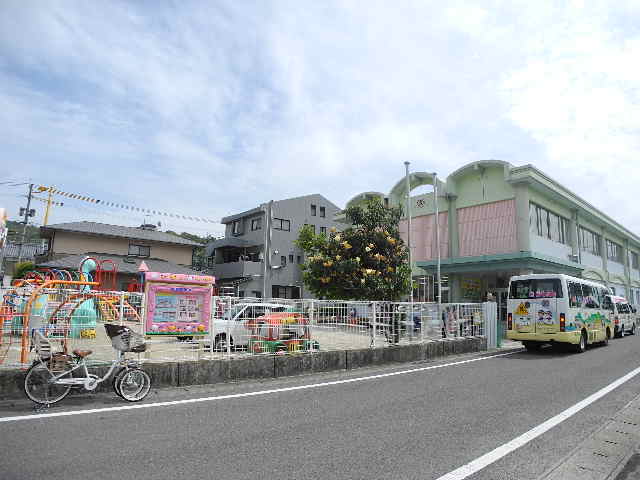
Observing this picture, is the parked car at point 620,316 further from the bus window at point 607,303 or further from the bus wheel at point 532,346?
the bus wheel at point 532,346

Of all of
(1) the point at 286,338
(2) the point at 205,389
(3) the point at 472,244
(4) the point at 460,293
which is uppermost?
(3) the point at 472,244

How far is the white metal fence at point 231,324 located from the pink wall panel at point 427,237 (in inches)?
548

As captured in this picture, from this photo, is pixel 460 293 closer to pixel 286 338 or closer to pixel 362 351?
pixel 362 351

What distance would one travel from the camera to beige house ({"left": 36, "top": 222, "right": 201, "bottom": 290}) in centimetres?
3164

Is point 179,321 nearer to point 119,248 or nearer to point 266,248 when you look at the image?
point 266,248

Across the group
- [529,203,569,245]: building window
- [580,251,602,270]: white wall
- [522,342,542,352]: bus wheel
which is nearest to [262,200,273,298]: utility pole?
[522,342,542,352]: bus wheel

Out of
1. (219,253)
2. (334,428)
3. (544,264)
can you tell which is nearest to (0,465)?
(334,428)

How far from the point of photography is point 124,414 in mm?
5777

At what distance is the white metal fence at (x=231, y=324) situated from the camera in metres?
7.03

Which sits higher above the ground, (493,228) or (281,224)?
(281,224)

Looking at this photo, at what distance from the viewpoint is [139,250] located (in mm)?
35312

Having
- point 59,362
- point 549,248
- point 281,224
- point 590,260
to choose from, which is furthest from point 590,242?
point 59,362

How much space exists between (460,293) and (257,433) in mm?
21959

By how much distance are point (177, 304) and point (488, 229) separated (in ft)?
67.0
